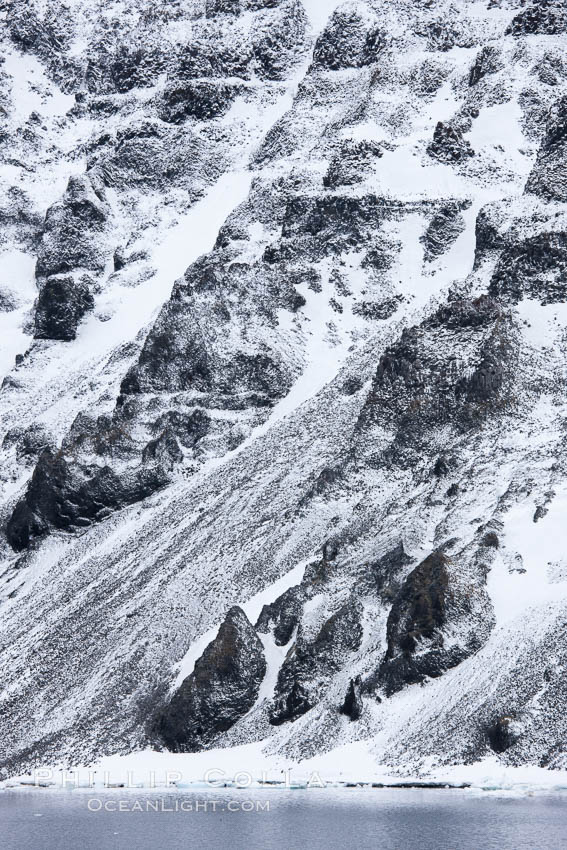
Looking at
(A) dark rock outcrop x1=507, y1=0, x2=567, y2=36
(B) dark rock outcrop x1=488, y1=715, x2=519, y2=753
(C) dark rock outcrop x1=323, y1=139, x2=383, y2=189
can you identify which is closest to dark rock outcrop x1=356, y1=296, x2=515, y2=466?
(B) dark rock outcrop x1=488, y1=715, x2=519, y2=753

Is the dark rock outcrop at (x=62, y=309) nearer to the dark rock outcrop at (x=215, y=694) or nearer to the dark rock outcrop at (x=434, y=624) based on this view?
the dark rock outcrop at (x=215, y=694)

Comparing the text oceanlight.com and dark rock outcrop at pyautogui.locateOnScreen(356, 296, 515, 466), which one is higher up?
dark rock outcrop at pyautogui.locateOnScreen(356, 296, 515, 466)

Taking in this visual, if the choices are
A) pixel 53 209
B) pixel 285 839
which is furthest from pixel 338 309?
pixel 285 839

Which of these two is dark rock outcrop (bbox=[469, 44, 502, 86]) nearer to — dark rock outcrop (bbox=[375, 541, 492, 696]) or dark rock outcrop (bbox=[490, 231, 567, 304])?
dark rock outcrop (bbox=[490, 231, 567, 304])

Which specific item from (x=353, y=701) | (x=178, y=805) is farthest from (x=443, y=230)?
(x=178, y=805)

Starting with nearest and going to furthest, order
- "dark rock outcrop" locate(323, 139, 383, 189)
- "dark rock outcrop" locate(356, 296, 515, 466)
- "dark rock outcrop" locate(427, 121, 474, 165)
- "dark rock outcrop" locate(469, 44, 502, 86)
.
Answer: "dark rock outcrop" locate(356, 296, 515, 466) → "dark rock outcrop" locate(323, 139, 383, 189) → "dark rock outcrop" locate(427, 121, 474, 165) → "dark rock outcrop" locate(469, 44, 502, 86)

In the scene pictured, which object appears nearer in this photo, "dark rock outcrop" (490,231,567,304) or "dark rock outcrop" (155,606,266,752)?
"dark rock outcrop" (155,606,266,752)

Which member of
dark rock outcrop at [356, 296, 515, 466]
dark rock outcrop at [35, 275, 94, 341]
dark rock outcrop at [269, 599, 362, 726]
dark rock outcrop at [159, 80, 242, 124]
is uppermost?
dark rock outcrop at [159, 80, 242, 124]
